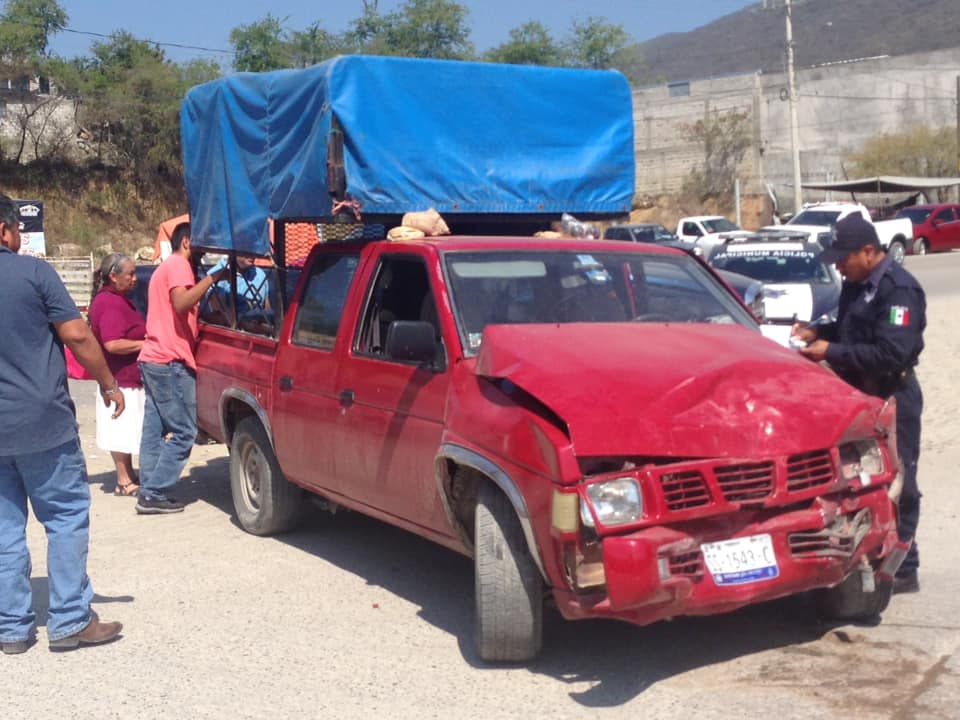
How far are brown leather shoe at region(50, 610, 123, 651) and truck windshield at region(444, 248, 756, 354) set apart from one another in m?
2.08

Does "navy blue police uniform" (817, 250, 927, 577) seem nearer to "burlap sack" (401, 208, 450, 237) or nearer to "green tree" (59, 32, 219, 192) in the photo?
"burlap sack" (401, 208, 450, 237)

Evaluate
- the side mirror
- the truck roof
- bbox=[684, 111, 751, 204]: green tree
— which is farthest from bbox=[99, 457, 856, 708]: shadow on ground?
bbox=[684, 111, 751, 204]: green tree

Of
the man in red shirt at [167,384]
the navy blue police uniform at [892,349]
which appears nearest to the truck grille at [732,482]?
the navy blue police uniform at [892,349]

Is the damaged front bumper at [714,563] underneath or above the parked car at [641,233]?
underneath

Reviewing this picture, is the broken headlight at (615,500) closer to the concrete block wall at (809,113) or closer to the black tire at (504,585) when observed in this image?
the black tire at (504,585)

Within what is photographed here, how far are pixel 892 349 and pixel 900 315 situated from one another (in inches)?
6.3

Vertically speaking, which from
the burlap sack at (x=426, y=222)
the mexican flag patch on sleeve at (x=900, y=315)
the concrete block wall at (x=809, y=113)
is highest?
the concrete block wall at (x=809, y=113)

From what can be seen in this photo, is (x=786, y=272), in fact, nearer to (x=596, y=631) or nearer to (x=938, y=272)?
(x=596, y=631)

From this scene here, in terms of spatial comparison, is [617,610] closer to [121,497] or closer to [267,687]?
[267,687]

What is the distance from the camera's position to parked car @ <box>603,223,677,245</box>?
3481 centimetres

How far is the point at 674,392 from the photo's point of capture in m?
4.69

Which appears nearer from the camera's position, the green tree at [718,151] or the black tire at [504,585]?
the black tire at [504,585]

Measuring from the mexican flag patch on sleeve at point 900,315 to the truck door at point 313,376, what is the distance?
2704mm

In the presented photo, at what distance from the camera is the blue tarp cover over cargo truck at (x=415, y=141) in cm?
677
